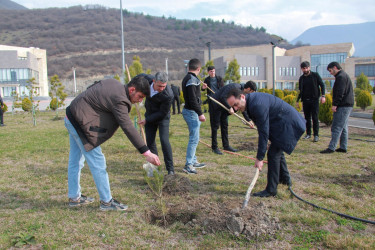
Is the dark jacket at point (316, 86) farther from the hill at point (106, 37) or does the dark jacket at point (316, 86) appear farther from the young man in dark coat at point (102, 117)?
the hill at point (106, 37)

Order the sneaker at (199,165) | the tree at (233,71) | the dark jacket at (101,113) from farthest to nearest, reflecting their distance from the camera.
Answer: the tree at (233,71)
the sneaker at (199,165)
the dark jacket at (101,113)

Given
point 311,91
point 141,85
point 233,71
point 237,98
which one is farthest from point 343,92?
point 233,71

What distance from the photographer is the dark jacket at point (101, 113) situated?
10.2ft

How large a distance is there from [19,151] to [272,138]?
6016 millimetres

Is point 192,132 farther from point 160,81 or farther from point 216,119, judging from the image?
point 216,119

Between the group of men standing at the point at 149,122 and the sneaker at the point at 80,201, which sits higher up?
the group of men standing at the point at 149,122

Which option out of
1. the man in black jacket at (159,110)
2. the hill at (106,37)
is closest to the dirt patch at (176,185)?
the man in black jacket at (159,110)

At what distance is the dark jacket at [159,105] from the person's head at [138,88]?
1.14 metres

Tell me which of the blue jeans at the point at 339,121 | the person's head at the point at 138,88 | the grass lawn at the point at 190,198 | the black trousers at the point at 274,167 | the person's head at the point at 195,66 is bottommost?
the grass lawn at the point at 190,198

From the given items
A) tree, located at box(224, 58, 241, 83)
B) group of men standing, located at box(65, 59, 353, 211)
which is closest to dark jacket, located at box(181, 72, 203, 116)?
group of men standing, located at box(65, 59, 353, 211)

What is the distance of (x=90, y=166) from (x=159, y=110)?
150cm

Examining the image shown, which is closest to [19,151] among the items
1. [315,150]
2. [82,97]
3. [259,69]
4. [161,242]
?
[82,97]

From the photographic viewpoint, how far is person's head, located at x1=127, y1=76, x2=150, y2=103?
3127 millimetres

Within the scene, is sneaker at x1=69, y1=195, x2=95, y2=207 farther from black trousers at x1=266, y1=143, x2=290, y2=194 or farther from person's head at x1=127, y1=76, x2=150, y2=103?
Result: black trousers at x1=266, y1=143, x2=290, y2=194
